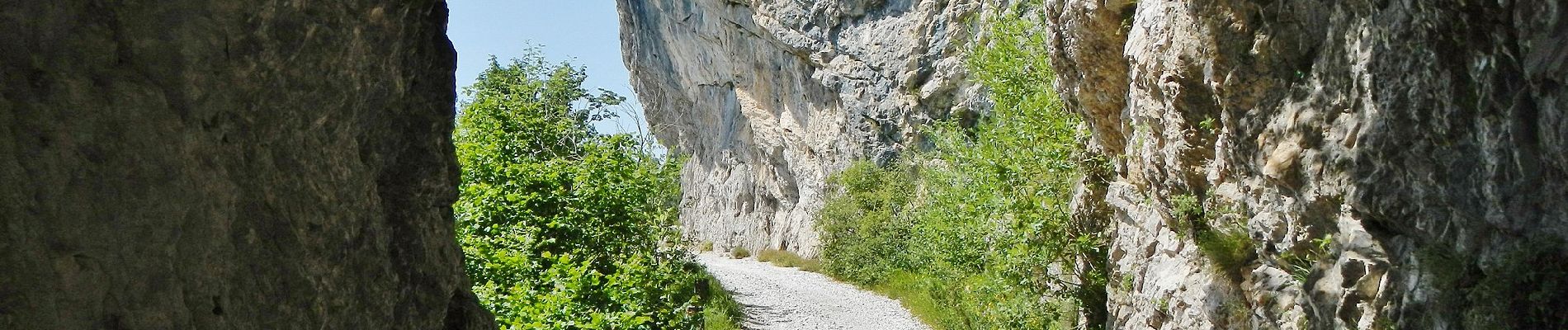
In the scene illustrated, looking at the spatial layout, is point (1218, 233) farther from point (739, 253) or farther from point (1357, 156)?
point (739, 253)

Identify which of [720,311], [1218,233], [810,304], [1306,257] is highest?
[810,304]

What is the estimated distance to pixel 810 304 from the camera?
17047 mm

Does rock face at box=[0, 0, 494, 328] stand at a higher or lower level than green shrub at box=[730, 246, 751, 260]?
lower

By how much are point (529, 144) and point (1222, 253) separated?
231 inches

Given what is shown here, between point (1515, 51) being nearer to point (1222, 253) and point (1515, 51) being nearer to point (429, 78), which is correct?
point (1222, 253)

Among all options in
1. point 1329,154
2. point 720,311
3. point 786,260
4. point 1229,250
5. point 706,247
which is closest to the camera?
point 1329,154

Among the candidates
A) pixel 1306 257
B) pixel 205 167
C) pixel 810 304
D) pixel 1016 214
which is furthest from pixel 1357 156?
pixel 810 304

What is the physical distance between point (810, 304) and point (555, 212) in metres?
8.63

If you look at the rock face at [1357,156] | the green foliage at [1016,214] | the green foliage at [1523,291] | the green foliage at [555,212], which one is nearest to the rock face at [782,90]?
the green foliage at [1016,214]

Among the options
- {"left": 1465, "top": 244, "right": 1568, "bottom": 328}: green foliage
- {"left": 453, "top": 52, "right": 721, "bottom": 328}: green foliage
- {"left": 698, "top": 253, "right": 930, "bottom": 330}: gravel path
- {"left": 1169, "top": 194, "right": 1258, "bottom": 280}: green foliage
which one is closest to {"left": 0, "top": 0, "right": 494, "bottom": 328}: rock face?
{"left": 453, "top": 52, "right": 721, "bottom": 328}: green foliage

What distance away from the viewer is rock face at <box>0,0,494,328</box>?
7.88 feet

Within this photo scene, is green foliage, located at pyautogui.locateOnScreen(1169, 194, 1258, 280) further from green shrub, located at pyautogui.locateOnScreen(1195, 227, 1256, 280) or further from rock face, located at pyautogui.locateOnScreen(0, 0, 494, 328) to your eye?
rock face, located at pyautogui.locateOnScreen(0, 0, 494, 328)

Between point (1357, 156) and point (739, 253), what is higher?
point (739, 253)

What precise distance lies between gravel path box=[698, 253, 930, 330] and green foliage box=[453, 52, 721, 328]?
4.46m
